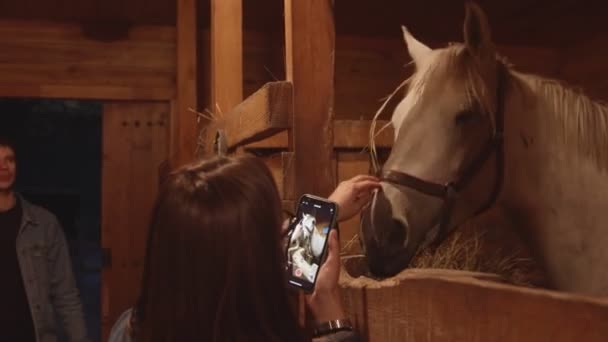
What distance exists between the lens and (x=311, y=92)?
931mm

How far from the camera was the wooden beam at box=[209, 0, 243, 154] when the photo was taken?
1.52 meters

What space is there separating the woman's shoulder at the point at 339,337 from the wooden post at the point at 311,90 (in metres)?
0.27

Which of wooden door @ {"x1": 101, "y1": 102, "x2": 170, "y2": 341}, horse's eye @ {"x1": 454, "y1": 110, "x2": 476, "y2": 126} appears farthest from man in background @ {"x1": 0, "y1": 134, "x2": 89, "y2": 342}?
horse's eye @ {"x1": 454, "y1": 110, "x2": 476, "y2": 126}

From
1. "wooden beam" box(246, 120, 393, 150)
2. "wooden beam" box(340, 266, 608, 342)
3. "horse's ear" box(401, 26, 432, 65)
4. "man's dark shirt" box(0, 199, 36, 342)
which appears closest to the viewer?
"wooden beam" box(340, 266, 608, 342)

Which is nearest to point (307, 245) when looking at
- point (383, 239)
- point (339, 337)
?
point (339, 337)

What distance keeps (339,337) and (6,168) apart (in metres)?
1.65

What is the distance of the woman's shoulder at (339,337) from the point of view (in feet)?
2.31

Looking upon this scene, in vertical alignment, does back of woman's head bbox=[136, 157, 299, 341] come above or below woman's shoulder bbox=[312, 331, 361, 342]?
above

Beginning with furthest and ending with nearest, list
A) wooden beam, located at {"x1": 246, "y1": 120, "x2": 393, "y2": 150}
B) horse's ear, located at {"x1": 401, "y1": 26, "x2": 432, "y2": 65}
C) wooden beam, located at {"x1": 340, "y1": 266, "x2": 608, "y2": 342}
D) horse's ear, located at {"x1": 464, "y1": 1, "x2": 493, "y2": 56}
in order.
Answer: wooden beam, located at {"x1": 246, "y1": 120, "x2": 393, "y2": 150}, horse's ear, located at {"x1": 401, "y1": 26, "x2": 432, "y2": 65}, horse's ear, located at {"x1": 464, "y1": 1, "x2": 493, "y2": 56}, wooden beam, located at {"x1": 340, "y1": 266, "x2": 608, "y2": 342}

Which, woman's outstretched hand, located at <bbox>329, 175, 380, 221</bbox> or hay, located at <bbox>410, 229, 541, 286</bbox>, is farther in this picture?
hay, located at <bbox>410, 229, 541, 286</bbox>

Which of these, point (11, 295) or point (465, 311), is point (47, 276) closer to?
point (11, 295)

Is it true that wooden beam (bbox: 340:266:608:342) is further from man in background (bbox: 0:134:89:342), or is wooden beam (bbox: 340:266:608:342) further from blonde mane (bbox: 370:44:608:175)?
man in background (bbox: 0:134:89:342)

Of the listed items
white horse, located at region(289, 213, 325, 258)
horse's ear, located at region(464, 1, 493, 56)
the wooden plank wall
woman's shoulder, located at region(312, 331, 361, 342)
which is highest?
the wooden plank wall

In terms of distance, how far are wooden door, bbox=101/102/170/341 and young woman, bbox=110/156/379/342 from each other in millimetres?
2181
